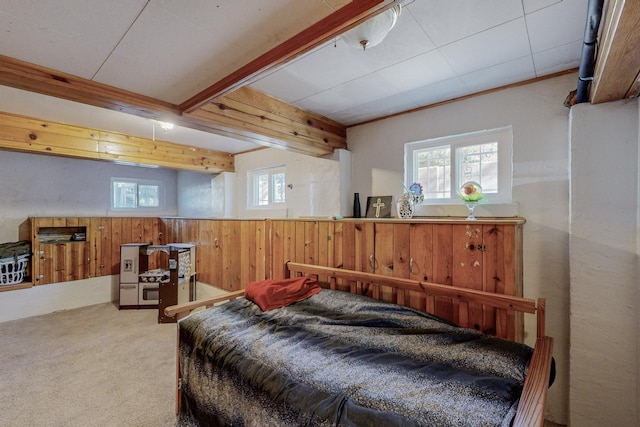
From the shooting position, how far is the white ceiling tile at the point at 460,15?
4.07ft

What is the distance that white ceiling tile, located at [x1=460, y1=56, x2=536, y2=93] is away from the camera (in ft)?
5.77

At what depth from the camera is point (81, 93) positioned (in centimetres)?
174

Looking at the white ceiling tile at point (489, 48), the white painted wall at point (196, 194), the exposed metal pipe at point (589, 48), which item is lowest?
the white painted wall at point (196, 194)

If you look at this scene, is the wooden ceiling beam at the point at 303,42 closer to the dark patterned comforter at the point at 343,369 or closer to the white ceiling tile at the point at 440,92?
the white ceiling tile at the point at 440,92

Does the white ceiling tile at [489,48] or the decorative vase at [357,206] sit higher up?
the white ceiling tile at [489,48]

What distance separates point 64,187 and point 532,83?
6.01m

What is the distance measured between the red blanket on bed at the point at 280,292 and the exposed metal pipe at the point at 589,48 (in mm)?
2176

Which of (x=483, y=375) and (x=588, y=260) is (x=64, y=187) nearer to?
(x=483, y=375)

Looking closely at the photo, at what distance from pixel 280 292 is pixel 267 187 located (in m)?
2.17

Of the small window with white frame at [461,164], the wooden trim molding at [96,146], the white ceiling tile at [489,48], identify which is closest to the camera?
the white ceiling tile at [489,48]

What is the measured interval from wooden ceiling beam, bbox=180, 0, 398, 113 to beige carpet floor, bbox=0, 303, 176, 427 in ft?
7.32

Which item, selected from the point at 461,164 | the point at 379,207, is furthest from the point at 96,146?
the point at 461,164

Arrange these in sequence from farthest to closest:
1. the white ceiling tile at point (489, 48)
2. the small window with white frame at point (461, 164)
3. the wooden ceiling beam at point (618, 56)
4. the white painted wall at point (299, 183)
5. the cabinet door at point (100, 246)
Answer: the cabinet door at point (100, 246)
the white painted wall at point (299, 183)
the small window with white frame at point (461, 164)
the white ceiling tile at point (489, 48)
the wooden ceiling beam at point (618, 56)

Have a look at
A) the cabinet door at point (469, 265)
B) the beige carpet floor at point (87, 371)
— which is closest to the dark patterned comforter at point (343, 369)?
the cabinet door at point (469, 265)
